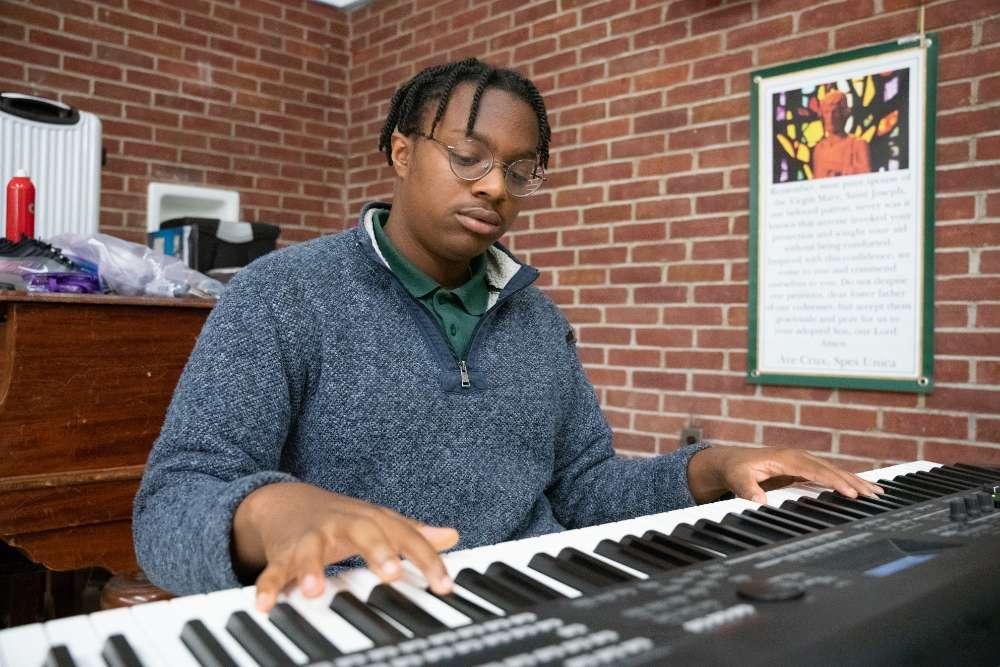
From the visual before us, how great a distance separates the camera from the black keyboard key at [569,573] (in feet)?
2.19

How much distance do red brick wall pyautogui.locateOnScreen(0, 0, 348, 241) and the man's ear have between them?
7.60 ft

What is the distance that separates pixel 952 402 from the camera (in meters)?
2.22

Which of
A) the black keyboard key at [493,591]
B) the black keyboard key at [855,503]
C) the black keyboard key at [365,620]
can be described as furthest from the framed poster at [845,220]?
the black keyboard key at [365,620]

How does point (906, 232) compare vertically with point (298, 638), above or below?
above

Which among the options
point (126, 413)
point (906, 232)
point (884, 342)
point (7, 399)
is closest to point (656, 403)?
point (884, 342)

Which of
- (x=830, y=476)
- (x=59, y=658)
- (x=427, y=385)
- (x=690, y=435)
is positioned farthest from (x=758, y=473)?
(x=690, y=435)

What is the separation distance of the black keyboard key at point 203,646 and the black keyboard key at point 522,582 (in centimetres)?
22

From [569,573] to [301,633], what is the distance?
238 millimetres

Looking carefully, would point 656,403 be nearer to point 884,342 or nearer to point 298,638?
point 884,342

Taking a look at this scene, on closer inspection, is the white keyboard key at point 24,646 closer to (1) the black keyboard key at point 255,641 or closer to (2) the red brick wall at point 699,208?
(1) the black keyboard key at point 255,641

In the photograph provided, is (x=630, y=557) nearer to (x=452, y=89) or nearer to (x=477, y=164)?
(x=477, y=164)

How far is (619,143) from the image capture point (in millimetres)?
2943

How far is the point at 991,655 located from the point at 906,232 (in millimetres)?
1805

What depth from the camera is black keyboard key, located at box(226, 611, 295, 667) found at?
0.51 m
